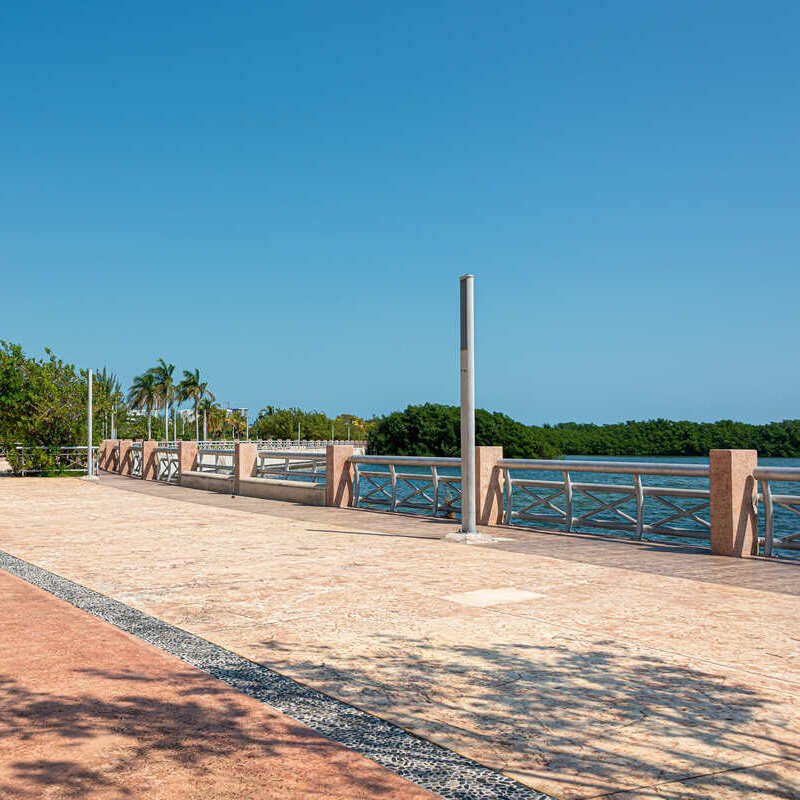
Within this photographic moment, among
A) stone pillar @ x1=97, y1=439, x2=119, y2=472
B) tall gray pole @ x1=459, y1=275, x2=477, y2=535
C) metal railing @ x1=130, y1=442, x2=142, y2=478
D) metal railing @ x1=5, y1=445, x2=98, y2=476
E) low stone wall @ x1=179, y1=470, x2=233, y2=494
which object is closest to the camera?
tall gray pole @ x1=459, y1=275, x2=477, y2=535

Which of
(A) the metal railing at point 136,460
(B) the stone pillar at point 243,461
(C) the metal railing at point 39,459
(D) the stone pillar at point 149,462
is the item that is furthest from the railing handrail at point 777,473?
(A) the metal railing at point 136,460

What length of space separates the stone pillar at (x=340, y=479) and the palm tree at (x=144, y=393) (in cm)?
10139

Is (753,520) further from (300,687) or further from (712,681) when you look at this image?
(300,687)

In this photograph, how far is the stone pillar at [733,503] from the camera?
1059 centimetres

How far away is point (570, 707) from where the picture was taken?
480 cm

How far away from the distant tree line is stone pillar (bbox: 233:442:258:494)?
101 meters

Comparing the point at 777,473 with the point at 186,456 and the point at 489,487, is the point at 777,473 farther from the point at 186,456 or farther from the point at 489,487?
the point at 186,456

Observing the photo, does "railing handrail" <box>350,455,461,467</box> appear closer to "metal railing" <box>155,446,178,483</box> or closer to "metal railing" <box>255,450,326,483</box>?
"metal railing" <box>255,450,326,483</box>

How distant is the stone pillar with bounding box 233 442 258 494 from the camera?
896 inches

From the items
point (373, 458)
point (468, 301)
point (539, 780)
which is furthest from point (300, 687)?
point (373, 458)

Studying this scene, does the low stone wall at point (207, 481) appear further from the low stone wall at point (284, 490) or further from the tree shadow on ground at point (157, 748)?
the tree shadow on ground at point (157, 748)

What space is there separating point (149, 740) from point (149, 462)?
28.6 metres

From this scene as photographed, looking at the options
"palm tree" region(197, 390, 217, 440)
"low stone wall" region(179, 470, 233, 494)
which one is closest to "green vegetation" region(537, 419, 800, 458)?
"palm tree" region(197, 390, 217, 440)

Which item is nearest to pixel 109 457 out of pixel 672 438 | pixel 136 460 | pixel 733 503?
pixel 136 460
